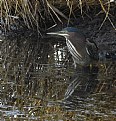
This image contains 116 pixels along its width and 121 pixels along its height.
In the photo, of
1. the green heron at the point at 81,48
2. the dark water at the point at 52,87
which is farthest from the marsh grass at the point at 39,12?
the green heron at the point at 81,48

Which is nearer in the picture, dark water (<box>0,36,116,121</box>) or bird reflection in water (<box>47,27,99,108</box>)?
dark water (<box>0,36,116,121</box>)

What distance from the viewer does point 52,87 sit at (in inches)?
242

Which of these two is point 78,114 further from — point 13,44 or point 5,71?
point 13,44

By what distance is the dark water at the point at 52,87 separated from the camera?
5180 mm

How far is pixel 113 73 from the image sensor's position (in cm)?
668

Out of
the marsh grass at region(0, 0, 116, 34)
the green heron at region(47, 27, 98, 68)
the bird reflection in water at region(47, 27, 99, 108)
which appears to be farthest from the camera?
the marsh grass at region(0, 0, 116, 34)

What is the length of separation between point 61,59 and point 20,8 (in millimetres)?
1645

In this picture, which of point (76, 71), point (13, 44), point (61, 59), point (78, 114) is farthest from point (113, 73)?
point (13, 44)

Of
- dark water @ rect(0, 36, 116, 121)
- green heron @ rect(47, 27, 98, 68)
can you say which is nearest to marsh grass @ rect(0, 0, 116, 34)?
dark water @ rect(0, 36, 116, 121)

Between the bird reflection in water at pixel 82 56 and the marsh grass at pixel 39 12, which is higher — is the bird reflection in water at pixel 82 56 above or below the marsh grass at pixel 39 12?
below

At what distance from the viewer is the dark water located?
5180 millimetres

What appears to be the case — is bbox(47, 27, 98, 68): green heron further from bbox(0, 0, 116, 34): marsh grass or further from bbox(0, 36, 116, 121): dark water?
bbox(0, 0, 116, 34): marsh grass

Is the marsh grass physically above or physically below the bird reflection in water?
above

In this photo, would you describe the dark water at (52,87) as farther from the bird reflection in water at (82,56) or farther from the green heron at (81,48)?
the green heron at (81,48)
